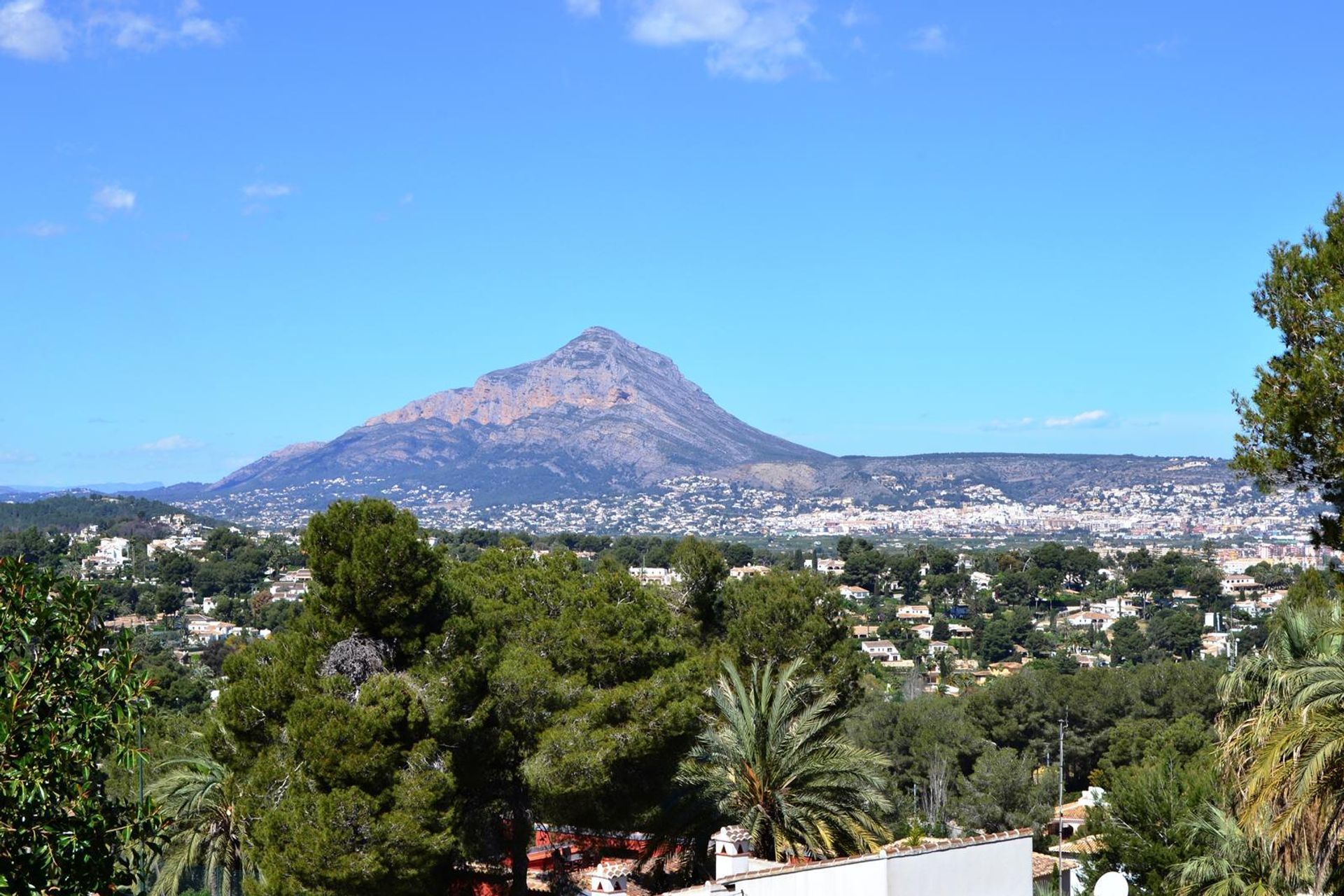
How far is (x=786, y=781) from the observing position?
10.7 metres

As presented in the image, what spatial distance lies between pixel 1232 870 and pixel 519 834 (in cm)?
623

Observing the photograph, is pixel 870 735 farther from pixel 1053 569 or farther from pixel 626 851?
pixel 1053 569

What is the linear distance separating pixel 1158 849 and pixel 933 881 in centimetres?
635

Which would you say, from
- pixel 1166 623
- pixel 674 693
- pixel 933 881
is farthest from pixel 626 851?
pixel 1166 623

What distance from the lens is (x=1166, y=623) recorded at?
7181 cm

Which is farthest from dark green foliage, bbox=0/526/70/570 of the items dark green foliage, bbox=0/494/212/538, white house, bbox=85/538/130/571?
dark green foliage, bbox=0/494/212/538

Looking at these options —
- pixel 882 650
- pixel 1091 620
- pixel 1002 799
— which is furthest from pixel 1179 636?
pixel 1002 799

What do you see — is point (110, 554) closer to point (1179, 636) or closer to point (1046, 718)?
point (1179, 636)

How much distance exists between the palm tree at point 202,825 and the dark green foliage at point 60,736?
18.9ft

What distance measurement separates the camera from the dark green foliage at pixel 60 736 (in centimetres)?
554

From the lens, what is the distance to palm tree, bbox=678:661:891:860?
1066 centimetres

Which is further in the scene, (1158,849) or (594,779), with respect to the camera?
(1158,849)

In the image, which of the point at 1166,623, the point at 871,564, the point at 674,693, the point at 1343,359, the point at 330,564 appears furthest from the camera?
the point at 871,564

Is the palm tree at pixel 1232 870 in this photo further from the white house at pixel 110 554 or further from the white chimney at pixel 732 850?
the white house at pixel 110 554
